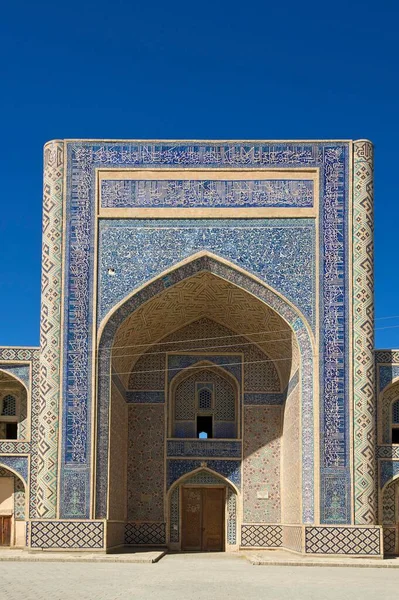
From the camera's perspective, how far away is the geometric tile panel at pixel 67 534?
1253 cm

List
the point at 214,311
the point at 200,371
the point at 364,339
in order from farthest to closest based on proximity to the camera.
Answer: the point at 200,371, the point at 214,311, the point at 364,339

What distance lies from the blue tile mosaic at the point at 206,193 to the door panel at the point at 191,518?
454 centimetres

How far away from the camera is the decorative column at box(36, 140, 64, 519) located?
12.8 meters

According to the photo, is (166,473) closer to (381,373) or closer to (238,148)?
(381,373)

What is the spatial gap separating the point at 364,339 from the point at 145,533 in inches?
179

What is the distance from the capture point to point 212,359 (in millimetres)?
15273

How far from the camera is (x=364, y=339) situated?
42.9ft

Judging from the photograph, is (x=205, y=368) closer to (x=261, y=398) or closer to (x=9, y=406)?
(x=261, y=398)

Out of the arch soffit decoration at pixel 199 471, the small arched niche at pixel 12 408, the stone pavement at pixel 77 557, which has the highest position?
the small arched niche at pixel 12 408

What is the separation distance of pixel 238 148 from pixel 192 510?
552 cm

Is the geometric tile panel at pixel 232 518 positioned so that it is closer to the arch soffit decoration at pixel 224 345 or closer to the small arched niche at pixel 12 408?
the arch soffit decoration at pixel 224 345

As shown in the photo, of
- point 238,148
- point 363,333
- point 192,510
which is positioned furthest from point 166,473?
point 238,148

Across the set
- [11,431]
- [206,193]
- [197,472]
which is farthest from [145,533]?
[206,193]

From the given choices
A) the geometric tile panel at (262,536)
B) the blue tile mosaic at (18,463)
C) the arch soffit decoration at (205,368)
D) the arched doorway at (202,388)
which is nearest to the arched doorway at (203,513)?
the arched doorway at (202,388)
